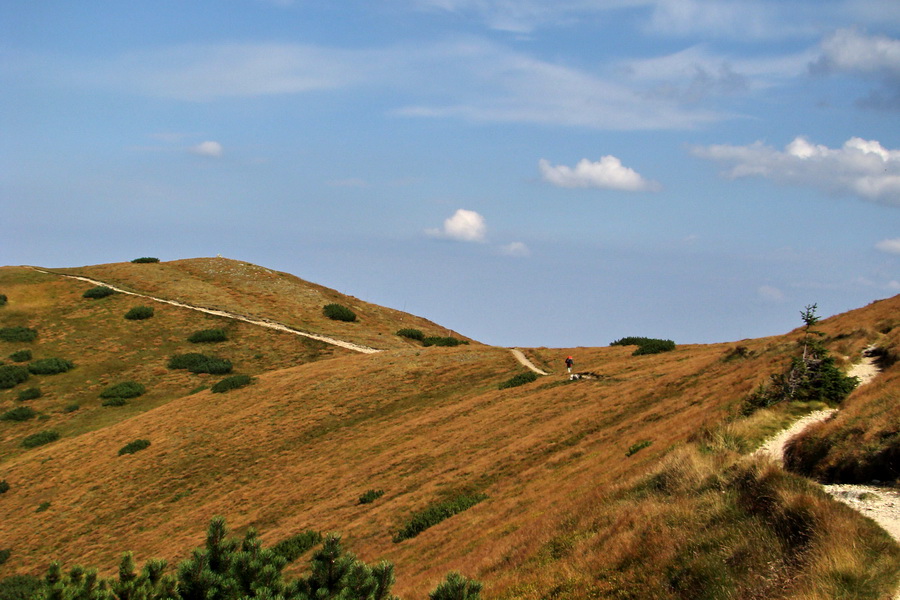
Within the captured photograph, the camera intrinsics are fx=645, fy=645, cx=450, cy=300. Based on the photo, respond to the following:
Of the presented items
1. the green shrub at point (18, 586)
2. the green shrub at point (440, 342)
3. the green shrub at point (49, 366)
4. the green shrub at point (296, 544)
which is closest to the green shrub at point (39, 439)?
the green shrub at point (49, 366)

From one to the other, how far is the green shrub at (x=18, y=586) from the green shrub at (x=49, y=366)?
35.9 metres

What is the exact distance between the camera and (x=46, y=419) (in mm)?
59688

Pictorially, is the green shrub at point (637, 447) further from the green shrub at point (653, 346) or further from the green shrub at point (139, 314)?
the green shrub at point (139, 314)

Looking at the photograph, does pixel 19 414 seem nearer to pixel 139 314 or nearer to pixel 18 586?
pixel 139 314

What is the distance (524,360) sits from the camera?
58.3 metres

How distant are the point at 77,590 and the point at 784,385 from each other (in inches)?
805

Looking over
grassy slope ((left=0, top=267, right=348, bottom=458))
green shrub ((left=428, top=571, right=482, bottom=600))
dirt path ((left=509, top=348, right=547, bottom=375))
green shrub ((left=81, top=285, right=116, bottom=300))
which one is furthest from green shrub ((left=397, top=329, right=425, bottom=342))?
green shrub ((left=428, top=571, right=482, bottom=600))

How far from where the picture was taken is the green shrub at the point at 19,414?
59406 mm

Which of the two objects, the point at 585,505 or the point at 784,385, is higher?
the point at 784,385

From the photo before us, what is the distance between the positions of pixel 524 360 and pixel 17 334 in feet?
190

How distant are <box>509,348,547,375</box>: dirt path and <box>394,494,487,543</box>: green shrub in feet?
80.8

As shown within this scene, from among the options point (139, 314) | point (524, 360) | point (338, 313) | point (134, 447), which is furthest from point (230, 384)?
point (338, 313)

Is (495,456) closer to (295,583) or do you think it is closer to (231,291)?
(295,583)

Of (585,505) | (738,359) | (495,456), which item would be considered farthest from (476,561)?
(738,359)
